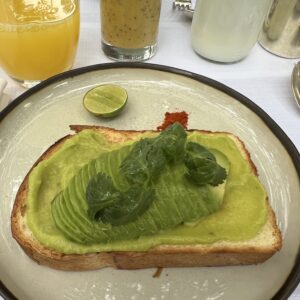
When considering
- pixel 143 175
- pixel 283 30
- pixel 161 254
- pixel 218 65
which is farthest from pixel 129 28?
pixel 161 254

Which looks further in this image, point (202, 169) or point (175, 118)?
point (175, 118)

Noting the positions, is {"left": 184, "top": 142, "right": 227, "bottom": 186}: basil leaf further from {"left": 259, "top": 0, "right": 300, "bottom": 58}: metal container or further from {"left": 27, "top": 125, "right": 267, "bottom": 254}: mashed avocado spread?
{"left": 259, "top": 0, "right": 300, "bottom": 58}: metal container

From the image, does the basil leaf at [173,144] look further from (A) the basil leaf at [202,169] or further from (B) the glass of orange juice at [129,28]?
(B) the glass of orange juice at [129,28]

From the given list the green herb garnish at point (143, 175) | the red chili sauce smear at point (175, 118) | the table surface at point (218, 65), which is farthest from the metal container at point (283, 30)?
the green herb garnish at point (143, 175)

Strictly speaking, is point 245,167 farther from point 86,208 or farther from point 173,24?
point 173,24

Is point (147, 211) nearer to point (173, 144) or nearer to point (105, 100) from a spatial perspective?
point (173, 144)

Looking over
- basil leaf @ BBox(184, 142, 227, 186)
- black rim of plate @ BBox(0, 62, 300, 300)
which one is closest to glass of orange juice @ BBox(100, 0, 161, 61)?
black rim of plate @ BBox(0, 62, 300, 300)
